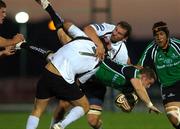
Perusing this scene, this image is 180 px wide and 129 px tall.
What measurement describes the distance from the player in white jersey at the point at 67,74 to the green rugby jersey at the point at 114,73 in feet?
4.18

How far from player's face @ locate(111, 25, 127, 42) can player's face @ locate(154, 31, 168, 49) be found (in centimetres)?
74

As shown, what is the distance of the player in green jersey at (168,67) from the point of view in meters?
16.0

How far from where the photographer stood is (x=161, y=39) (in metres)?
15.7

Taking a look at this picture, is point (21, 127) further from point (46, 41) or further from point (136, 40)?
point (136, 40)

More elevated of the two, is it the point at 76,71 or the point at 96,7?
the point at 76,71

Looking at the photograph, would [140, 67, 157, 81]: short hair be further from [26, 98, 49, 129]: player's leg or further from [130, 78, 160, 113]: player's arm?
[26, 98, 49, 129]: player's leg

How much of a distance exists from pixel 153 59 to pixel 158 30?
891 millimetres

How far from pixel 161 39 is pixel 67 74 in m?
2.43

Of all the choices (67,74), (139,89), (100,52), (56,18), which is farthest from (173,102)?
(56,18)

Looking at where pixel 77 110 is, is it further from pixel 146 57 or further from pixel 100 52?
pixel 146 57

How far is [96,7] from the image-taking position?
3416 centimetres

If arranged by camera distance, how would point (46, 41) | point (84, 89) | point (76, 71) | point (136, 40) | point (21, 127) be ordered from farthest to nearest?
point (136, 40), point (46, 41), point (21, 127), point (84, 89), point (76, 71)

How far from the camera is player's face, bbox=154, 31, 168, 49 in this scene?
51.2 feet

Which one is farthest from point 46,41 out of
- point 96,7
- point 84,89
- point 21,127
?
point 84,89
